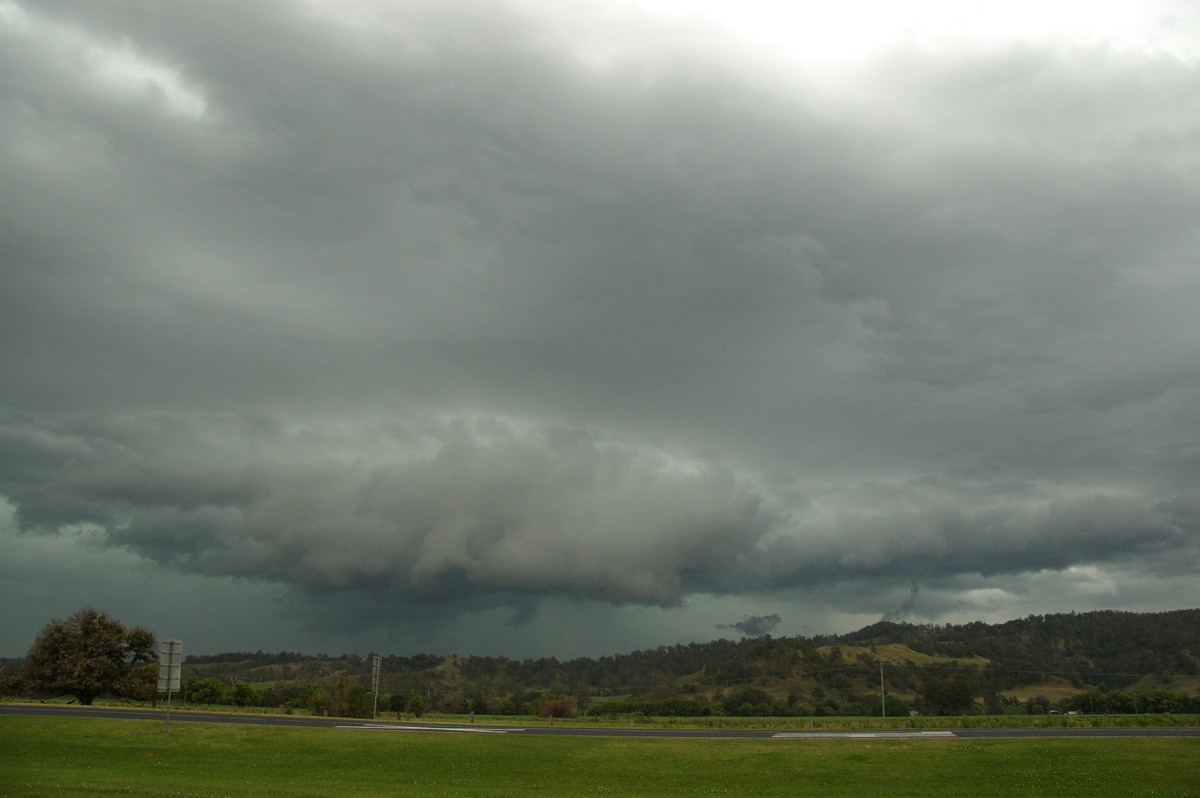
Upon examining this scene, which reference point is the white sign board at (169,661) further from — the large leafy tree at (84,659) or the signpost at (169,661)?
the large leafy tree at (84,659)

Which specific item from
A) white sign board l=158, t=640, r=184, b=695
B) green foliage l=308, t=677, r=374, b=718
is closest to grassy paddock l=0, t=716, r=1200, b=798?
white sign board l=158, t=640, r=184, b=695

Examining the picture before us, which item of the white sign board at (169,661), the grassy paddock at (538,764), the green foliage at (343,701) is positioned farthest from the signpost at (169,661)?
the green foliage at (343,701)

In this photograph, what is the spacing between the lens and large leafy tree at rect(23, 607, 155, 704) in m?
76.9

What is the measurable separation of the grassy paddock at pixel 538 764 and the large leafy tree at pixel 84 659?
30566mm

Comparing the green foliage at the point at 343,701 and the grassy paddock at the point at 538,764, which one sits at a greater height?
the grassy paddock at the point at 538,764

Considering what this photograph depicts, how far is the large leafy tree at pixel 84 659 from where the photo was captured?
76.9 meters

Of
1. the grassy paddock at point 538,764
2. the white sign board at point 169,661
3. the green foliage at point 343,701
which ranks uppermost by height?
the white sign board at point 169,661

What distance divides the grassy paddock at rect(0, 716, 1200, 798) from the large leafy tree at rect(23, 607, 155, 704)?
1203 inches

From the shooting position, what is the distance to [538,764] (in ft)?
146

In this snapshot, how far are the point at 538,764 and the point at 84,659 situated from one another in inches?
2238

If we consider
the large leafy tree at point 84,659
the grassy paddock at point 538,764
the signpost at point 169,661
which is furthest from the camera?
the large leafy tree at point 84,659

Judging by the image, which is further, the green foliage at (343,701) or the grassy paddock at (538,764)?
the green foliage at (343,701)

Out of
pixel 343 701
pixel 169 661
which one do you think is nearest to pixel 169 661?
pixel 169 661

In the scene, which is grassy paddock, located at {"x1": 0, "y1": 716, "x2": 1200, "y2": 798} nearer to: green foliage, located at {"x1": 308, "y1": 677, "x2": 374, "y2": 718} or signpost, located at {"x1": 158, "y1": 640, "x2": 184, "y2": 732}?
signpost, located at {"x1": 158, "y1": 640, "x2": 184, "y2": 732}
